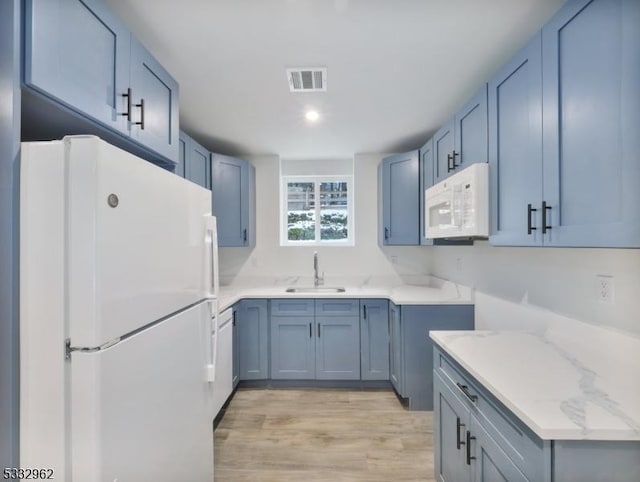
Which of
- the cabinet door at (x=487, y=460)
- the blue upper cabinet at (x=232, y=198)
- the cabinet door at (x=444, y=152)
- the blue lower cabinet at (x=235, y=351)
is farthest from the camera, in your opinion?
the blue upper cabinet at (x=232, y=198)

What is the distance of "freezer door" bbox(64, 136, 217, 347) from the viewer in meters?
0.81

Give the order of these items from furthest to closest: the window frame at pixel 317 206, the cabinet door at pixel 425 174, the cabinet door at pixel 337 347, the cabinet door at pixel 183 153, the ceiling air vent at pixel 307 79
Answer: the window frame at pixel 317 206, the cabinet door at pixel 337 347, the cabinet door at pixel 425 174, the cabinet door at pixel 183 153, the ceiling air vent at pixel 307 79

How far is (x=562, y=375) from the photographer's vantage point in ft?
3.74

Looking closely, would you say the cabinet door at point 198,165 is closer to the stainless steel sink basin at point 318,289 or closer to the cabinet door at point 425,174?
the stainless steel sink basin at point 318,289

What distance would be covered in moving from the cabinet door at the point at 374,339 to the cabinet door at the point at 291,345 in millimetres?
463

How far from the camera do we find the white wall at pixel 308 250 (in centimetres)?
348

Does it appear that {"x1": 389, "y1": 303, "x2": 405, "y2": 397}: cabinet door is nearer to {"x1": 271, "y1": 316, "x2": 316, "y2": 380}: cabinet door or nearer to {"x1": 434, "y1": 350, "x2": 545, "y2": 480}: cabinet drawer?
{"x1": 271, "y1": 316, "x2": 316, "y2": 380}: cabinet door

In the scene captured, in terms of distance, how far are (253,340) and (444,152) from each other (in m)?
2.25

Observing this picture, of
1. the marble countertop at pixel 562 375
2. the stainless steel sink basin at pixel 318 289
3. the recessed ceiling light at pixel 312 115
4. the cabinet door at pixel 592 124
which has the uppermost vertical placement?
the recessed ceiling light at pixel 312 115

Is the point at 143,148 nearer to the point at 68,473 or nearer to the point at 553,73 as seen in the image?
the point at 68,473

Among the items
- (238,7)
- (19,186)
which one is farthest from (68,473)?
(238,7)

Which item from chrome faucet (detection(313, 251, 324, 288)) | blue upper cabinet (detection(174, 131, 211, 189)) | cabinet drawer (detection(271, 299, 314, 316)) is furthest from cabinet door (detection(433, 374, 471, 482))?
blue upper cabinet (detection(174, 131, 211, 189))

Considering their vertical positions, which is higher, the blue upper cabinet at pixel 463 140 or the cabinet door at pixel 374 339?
the blue upper cabinet at pixel 463 140

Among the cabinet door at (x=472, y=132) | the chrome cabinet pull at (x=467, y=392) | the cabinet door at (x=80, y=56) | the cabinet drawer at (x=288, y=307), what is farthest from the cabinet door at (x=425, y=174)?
the cabinet door at (x=80, y=56)
